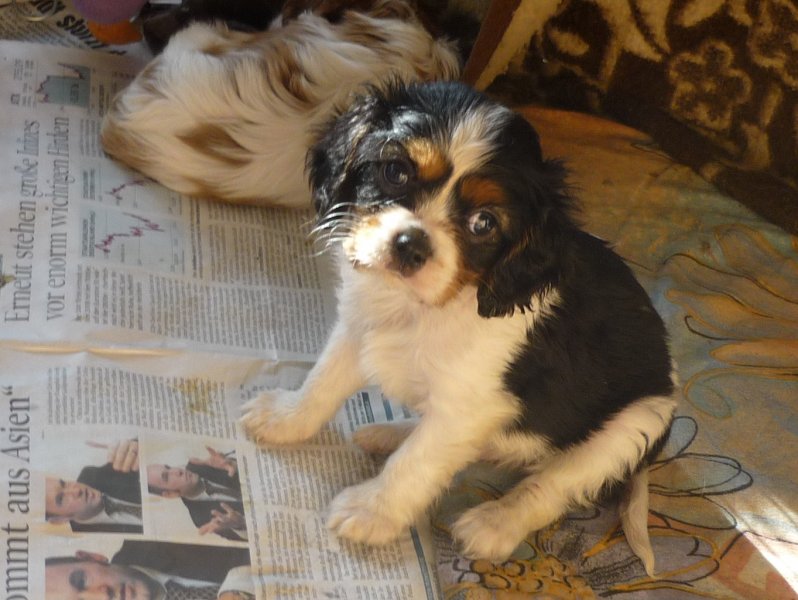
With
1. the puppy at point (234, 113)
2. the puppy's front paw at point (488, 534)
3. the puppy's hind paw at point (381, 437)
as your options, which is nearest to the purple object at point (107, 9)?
the puppy at point (234, 113)

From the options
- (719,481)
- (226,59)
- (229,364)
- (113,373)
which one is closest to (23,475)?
(113,373)

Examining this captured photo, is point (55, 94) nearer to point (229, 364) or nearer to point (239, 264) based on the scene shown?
point (239, 264)

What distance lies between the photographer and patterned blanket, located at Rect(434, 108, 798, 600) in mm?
1953

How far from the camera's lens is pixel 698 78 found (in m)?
3.02

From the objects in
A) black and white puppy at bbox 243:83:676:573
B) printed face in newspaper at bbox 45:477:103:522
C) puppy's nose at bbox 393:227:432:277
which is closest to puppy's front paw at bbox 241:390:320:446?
black and white puppy at bbox 243:83:676:573

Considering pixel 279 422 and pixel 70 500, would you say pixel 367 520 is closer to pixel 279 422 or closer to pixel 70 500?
pixel 279 422

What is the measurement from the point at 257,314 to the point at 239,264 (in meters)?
0.19

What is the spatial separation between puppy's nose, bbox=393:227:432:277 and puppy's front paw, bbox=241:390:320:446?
604mm

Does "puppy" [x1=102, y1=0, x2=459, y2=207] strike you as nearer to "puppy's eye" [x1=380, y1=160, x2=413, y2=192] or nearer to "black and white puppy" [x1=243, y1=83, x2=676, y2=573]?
"black and white puppy" [x1=243, y1=83, x2=676, y2=573]

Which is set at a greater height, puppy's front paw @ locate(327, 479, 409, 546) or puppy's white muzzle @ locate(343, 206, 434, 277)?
puppy's white muzzle @ locate(343, 206, 434, 277)

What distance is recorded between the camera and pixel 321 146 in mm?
1797

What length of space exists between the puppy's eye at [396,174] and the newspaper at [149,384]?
711mm

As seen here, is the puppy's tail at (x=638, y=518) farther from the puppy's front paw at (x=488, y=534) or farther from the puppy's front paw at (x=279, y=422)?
the puppy's front paw at (x=279, y=422)

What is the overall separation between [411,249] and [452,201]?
0.40 ft
